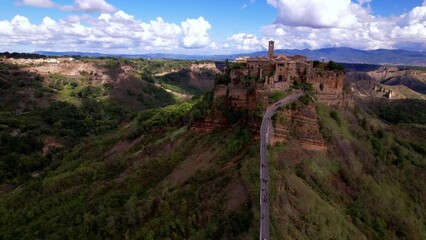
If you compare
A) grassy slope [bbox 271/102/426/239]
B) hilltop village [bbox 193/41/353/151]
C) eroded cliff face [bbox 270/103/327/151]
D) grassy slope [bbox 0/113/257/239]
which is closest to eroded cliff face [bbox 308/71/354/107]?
hilltop village [bbox 193/41/353/151]

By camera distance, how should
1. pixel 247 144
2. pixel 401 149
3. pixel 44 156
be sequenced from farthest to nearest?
pixel 44 156, pixel 401 149, pixel 247 144

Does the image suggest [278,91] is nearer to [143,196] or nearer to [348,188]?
[348,188]

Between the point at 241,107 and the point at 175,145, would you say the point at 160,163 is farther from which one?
the point at 241,107

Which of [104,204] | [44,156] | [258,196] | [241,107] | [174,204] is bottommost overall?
[44,156]

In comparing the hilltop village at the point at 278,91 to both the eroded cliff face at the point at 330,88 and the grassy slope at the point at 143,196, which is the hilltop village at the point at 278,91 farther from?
the grassy slope at the point at 143,196

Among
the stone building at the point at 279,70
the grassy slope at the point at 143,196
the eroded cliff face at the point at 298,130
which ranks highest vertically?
the stone building at the point at 279,70

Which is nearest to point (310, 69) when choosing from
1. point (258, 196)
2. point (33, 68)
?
point (258, 196)

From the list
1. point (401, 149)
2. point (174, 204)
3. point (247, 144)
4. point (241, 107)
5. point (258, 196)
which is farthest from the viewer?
point (401, 149)

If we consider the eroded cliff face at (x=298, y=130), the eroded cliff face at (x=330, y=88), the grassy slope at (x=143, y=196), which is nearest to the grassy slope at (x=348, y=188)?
the eroded cliff face at (x=298, y=130)
